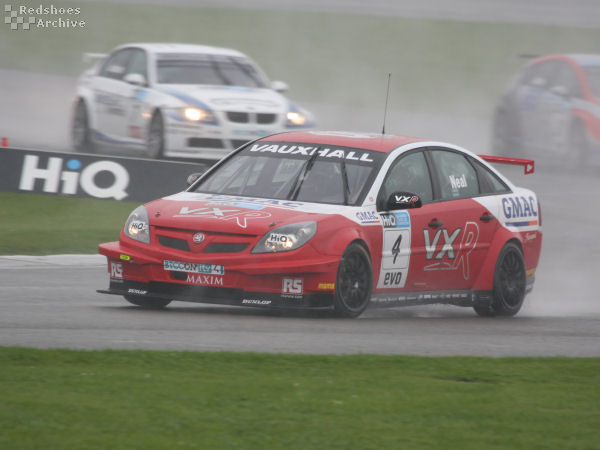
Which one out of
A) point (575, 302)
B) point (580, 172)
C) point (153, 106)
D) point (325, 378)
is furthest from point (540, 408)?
point (580, 172)

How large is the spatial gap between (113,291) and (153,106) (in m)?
9.07

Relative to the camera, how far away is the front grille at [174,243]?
9.67 m

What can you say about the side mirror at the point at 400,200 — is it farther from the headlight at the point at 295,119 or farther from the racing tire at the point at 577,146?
the racing tire at the point at 577,146

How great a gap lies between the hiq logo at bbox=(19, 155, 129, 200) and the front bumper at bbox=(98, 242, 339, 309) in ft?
24.5

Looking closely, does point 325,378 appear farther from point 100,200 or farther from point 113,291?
point 100,200

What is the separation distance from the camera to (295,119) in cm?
1912

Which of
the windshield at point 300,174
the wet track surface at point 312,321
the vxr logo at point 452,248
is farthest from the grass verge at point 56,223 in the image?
the vxr logo at point 452,248

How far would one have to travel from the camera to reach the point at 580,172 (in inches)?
824

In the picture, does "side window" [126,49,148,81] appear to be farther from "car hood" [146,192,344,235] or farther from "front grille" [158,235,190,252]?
"front grille" [158,235,190,252]

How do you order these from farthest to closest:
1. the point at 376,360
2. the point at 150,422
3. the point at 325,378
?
the point at 376,360 < the point at 325,378 < the point at 150,422

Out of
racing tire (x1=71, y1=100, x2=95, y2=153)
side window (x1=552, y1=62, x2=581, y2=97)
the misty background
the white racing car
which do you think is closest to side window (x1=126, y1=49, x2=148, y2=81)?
the white racing car

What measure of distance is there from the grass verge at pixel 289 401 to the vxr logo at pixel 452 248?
240cm

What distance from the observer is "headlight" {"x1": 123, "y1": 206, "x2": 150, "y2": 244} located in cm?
984

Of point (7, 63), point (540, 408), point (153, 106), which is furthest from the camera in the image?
point (7, 63)
